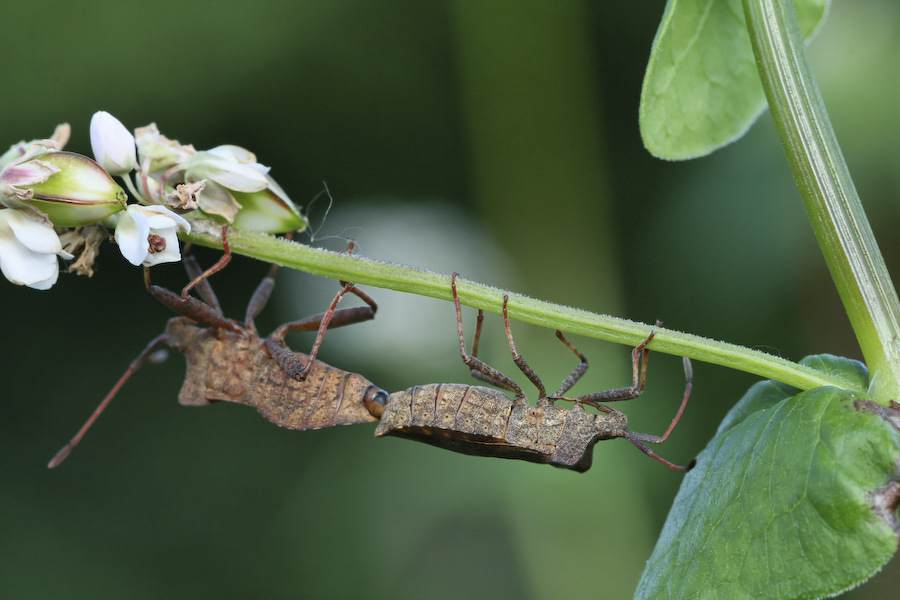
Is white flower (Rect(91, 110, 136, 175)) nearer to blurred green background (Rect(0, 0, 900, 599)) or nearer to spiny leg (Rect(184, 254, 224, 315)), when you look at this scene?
spiny leg (Rect(184, 254, 224, 315))

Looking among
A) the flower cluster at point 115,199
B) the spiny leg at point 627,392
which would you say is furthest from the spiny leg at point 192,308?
the spiny leg at point 627,392

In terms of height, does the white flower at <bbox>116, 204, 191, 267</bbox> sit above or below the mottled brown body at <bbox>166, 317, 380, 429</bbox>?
above

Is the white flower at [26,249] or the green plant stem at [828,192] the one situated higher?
the green plant stem at [828,192]

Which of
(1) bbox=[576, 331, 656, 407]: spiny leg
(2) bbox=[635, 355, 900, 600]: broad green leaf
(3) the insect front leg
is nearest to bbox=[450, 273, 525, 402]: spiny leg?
(1) bbox=[576, 331, 656, 407]: spiny leg

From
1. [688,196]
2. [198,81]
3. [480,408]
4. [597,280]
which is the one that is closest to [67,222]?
[480,408]

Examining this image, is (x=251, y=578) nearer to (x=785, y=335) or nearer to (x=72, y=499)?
(x=72, y=499)

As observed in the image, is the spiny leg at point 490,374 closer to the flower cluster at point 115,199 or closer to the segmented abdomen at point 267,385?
the segmented abdomen at point 267,385
